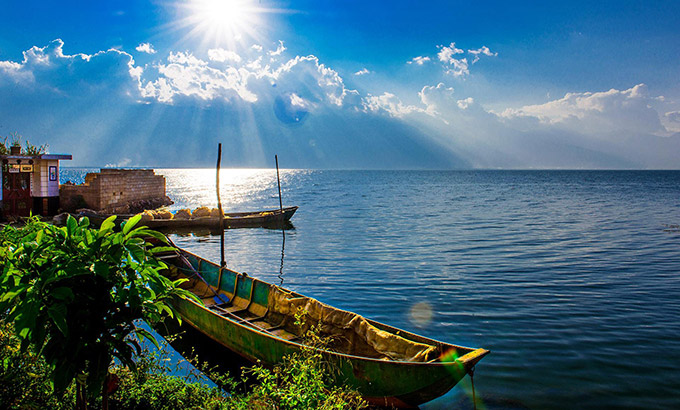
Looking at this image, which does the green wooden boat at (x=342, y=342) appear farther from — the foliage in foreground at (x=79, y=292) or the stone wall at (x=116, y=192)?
the stone wall at (x=116, y=192)

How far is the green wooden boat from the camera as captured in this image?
7691 mm

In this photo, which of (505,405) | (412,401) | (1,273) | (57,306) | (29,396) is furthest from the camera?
(505,405)

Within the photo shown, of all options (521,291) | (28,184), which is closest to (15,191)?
(28,184)

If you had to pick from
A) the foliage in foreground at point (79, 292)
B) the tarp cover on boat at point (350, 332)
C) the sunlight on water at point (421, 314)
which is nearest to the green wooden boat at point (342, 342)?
the tarp cover on boat at point (350, 332)

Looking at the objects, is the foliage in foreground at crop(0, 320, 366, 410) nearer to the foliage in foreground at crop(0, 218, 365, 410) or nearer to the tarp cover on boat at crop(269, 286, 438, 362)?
the foliage in foreground at crop(0, 218, 365, 410)

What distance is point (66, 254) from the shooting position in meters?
3.79

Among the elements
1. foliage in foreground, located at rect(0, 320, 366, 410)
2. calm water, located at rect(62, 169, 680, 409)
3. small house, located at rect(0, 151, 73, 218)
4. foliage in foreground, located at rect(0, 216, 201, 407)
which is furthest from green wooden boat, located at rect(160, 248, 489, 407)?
small house, located at rect(0, 151, 73, 218)

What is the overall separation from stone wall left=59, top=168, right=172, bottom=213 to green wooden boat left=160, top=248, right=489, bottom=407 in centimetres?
2544

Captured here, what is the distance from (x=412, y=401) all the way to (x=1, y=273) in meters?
6.92

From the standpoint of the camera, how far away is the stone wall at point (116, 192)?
3487 cm

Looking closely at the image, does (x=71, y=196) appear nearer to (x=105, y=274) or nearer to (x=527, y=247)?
(x=527, y=247)

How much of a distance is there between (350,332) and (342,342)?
0.37 meters

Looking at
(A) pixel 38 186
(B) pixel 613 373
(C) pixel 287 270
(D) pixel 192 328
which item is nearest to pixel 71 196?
A: (A) pixel 38 186

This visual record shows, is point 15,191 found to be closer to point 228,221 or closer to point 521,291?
point 228,221
